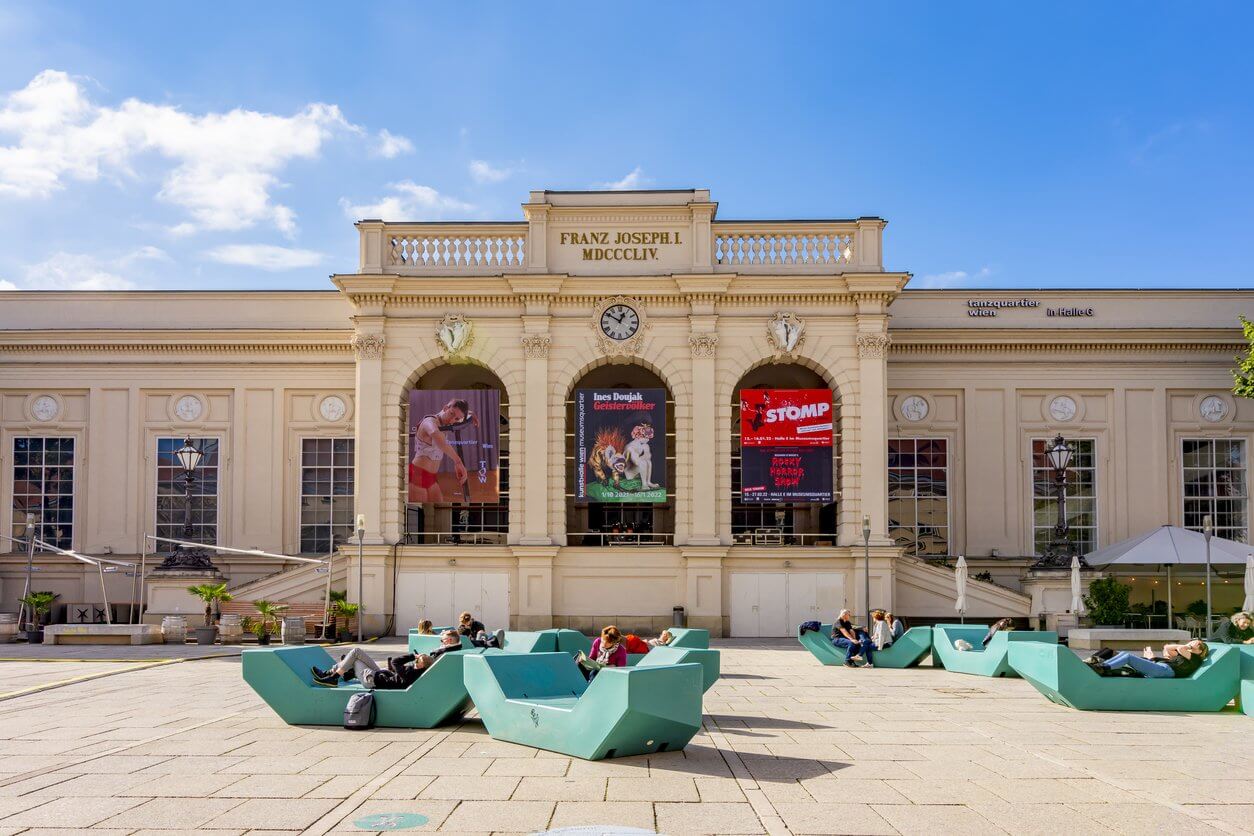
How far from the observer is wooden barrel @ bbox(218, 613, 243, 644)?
3016 cm

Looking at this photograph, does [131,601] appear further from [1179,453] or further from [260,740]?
[1179,453]

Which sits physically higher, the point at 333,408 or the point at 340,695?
the point at 333,408

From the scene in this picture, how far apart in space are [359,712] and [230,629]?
1727 cm

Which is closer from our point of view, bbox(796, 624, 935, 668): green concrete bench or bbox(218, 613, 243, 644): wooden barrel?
bbox(796, 624, 935, 668): green concrete bench

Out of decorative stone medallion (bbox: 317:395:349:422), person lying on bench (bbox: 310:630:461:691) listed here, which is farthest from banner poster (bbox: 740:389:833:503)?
person lying on bench (bbox: 310:630:461:691)

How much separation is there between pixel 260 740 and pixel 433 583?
2068 cm

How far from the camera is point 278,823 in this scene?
9367 millimetres

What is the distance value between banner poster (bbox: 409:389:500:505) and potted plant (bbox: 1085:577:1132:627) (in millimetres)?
17632

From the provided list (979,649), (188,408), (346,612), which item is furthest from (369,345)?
(979,649)

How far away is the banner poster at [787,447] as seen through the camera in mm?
34375

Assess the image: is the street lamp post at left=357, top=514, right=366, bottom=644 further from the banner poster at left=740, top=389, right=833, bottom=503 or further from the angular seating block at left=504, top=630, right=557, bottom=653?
the angular seating block at left=504, top=630, right=557, bottom=653

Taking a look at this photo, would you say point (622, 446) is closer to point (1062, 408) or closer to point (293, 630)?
point (293, 630)

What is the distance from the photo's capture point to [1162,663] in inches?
693

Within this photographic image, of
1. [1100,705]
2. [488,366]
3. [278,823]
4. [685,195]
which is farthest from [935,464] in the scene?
[278,823]
